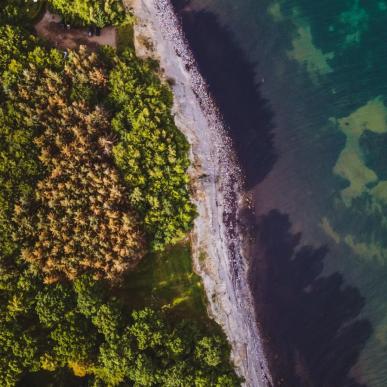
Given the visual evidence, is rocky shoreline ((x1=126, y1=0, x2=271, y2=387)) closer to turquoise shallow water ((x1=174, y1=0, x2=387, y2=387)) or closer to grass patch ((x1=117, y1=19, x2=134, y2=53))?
grass patch ((x1=117, y1=19, x2=134, y2=53))

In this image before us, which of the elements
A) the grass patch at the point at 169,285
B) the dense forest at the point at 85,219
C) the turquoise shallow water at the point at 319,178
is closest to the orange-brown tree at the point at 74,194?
the dense forest at the point at 85,219

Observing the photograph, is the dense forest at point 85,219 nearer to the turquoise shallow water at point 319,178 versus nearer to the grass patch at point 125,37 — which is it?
the grass patch at point 125,37

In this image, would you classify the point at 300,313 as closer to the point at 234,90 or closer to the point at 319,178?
the point at 319,178

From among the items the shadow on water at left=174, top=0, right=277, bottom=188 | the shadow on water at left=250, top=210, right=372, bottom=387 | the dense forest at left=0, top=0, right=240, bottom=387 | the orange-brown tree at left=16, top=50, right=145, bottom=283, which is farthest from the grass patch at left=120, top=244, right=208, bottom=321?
the shadow on water at left=174, top=0, right=277, bottom=188

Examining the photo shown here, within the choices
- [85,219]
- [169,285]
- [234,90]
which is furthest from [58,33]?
[169,285]

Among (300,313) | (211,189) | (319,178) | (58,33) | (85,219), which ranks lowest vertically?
(85,219)

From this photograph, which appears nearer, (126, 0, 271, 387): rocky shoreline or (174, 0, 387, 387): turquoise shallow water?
(126, 0, 271, 387): rocky shoreline

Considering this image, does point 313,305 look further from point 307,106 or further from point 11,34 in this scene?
point 11,34
